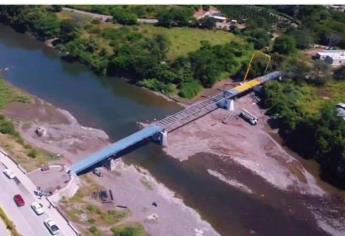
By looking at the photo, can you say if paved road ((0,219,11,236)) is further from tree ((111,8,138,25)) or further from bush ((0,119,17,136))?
tree ((111,8,138,25))

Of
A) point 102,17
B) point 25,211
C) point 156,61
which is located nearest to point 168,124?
point 156,61

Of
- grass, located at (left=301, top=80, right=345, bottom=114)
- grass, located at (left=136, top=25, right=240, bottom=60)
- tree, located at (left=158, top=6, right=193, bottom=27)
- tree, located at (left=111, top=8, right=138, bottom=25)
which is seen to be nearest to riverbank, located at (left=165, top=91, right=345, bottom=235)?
grass, located at (left=301, top=80, right=345, bottom=114)

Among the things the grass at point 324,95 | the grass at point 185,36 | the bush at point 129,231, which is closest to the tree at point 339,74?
the grass at point 324,95

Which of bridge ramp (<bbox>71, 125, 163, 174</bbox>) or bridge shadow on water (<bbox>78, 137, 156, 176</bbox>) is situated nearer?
bridge ramp (<bbox>71, 125, 163, 174</bbox>)

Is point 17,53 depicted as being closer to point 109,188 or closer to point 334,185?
point 109,188

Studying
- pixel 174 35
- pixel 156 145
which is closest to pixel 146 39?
pixel 174 35

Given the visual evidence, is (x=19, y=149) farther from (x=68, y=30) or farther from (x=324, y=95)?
(x=324, y=95)
